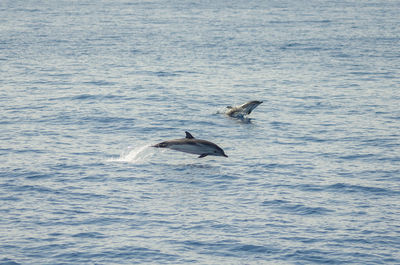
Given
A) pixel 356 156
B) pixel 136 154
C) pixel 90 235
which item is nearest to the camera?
pixel 90 235

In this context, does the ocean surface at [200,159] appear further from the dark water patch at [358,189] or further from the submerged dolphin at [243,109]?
the submerged dolphin at [243,109]

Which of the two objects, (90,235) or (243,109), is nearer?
(90,235)

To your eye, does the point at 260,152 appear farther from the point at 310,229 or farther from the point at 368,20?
the point at 368,20

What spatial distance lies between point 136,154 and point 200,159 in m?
3.64

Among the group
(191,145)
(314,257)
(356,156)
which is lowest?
(314,257)

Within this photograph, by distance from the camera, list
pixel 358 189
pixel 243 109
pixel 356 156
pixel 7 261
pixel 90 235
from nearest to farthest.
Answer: pixel 7 261 < pixel 90 235 < pixel 358 189 < pixel 356 156 < pixel 243 109

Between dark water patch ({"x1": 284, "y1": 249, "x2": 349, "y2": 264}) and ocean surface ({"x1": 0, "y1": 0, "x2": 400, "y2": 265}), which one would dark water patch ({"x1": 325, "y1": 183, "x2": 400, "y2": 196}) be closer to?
ocean surface ({"x1": 0, "y1": 0, "x2": 400, "y2": 265})

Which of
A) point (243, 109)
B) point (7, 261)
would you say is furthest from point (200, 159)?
point (7, 261)

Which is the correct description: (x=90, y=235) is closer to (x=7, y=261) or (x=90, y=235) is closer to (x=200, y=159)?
(x=7, y=261)

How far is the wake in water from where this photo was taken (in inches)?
1476

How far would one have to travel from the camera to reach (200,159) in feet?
123

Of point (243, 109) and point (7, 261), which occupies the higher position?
point (243, 109)

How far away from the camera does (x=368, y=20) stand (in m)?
113

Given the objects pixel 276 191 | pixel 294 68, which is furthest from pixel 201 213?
pixel 294 68
